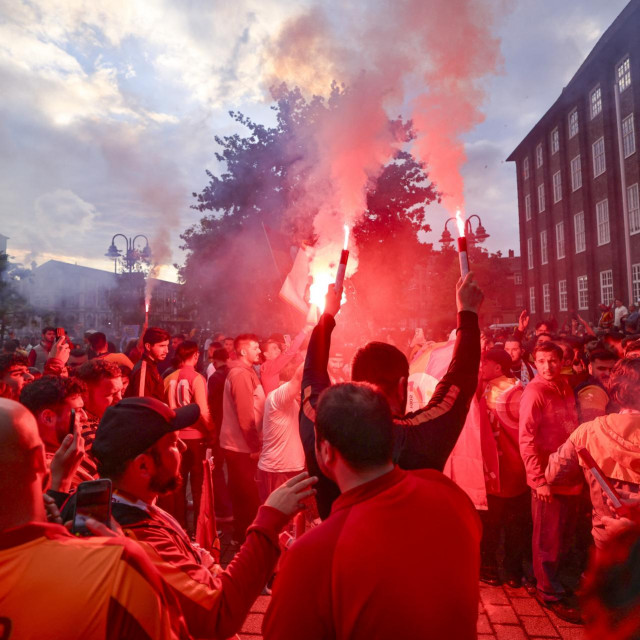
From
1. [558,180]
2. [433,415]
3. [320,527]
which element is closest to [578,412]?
[433,415]

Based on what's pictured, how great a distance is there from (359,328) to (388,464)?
13.7 meters

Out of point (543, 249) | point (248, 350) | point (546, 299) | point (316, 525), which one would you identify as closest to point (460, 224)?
point (316, 525)

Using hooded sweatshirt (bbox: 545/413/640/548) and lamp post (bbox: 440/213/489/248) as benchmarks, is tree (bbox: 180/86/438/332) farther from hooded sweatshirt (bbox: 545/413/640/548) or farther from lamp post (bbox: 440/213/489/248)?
hooded sweatshirt (bbox: 545/413/640/548)

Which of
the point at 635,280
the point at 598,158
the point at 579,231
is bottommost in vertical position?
the point at 635,280

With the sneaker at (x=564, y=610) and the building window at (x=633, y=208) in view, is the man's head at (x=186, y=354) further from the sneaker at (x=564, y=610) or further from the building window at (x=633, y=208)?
the building window at (x=633, y=208)

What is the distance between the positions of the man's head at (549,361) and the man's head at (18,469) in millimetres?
4370

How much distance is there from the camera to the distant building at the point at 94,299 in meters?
24.4

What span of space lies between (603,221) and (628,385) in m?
30.0

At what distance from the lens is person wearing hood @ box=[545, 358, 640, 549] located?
10.8ft

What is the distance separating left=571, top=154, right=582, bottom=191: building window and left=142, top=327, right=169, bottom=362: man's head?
32.2 metres

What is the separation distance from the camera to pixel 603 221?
2880 cm

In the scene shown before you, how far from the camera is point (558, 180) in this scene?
1351 inches

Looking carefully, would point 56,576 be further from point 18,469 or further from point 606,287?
point 606,287

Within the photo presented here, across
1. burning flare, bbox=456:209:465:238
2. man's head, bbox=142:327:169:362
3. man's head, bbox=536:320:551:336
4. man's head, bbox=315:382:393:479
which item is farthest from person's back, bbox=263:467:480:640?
man's head, bbox=536:320:551:336
